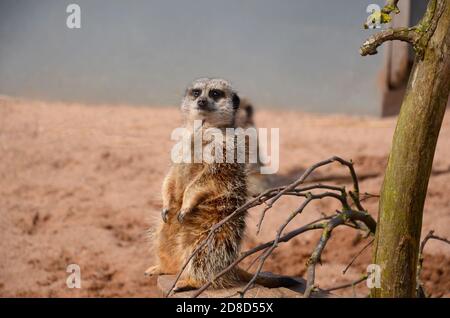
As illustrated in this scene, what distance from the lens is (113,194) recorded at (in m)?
5.27

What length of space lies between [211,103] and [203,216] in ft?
1.89

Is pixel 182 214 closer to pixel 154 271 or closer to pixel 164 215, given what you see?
pixel 164 215

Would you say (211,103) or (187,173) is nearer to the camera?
(187,173)

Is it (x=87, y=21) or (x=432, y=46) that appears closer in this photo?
(x=432, y=46)

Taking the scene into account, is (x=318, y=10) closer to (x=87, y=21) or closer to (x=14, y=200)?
(x=87, y=21)

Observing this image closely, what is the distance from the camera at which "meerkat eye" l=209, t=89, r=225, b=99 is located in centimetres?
300

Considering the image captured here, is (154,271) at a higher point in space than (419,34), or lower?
lower

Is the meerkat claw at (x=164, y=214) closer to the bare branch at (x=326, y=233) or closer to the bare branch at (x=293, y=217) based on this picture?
the bare branch at (x=293, y=217)

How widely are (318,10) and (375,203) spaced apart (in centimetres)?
295

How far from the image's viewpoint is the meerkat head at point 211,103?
9.57 feet

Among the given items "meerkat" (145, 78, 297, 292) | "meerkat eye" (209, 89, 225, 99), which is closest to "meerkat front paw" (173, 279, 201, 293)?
"meerkat" (145, 78, 297, 292)

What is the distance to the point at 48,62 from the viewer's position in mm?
7227

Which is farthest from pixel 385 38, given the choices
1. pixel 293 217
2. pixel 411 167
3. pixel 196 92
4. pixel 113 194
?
pixel 113 194
